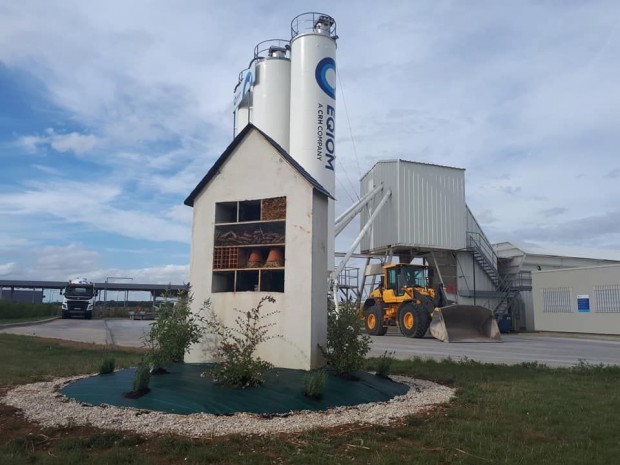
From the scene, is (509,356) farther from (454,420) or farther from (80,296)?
(80,296)

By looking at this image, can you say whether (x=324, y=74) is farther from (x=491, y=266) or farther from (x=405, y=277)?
(x=491, y=266)

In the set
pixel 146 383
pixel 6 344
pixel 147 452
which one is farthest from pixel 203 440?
pixel 6 344

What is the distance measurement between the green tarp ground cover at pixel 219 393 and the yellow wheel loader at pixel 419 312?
15.1 metres

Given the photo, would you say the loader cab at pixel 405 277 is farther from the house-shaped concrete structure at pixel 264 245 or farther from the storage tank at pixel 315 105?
the house-shaped concrete structure at pixel 264 245

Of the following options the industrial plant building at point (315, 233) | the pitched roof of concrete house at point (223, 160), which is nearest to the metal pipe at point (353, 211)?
the industrial plant building at point (315, 233)

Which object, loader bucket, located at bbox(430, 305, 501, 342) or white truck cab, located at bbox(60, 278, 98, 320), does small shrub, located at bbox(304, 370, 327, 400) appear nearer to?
loader bucket, located at bbox(430, 305, 501, 342)

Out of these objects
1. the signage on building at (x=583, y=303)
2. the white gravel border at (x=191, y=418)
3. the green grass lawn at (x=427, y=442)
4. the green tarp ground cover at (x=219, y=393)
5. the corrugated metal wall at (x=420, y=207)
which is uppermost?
the corrugated metal wall at (x=420, y=207)

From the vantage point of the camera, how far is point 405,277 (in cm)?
2858

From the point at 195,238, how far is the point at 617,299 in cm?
2843

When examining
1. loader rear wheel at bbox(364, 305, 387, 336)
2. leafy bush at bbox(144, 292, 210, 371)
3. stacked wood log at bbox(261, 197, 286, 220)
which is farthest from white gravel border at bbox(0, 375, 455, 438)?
loader rear wheel at bbox(364, 305, 387, 336)

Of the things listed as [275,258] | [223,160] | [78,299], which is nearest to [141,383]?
[275,258]

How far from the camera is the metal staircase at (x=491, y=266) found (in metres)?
36.4

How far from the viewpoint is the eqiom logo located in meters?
25.8

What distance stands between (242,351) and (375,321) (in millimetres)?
20785
